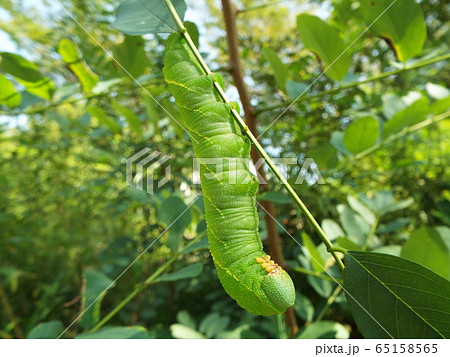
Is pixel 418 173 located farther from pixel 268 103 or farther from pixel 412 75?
pixel 268 103

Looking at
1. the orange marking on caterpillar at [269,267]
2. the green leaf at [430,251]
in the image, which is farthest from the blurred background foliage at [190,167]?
the orange marking on caterpillar at [269,267]

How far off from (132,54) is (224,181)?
1.10 feet

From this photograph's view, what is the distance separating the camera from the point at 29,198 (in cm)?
Result: 176

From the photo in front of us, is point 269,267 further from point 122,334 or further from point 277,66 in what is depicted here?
point 277,66

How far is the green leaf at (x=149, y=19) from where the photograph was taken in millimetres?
366

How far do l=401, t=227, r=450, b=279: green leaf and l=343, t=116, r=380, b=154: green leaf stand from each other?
27cm

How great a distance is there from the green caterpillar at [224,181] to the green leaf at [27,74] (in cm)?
32

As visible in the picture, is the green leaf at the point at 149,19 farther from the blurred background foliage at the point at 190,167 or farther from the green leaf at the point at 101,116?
the green leaf at the point at 101,116

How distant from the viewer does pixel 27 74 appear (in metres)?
0.59

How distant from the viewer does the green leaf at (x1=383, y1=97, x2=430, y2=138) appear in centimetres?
64

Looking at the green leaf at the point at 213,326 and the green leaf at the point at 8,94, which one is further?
the green leaf at the point at 213,326

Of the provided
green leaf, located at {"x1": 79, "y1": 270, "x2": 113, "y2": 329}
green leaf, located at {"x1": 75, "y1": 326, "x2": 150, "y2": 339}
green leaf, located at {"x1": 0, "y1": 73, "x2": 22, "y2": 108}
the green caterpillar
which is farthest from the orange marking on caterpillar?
green leaf, located at {"x1": 0, "y1": 73, "x2": 22, "y2": 108}

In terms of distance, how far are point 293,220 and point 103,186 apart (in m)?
0.71

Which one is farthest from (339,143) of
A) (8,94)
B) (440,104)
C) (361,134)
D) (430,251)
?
(8,94)
